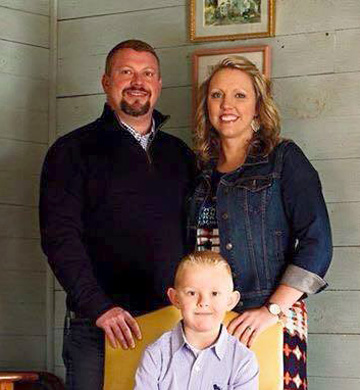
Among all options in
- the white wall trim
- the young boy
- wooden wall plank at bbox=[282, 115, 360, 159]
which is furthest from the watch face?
the white wall trim

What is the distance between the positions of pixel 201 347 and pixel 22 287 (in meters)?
1.12

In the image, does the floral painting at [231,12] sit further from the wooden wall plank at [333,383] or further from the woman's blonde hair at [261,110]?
the wooden wall plank at [333,383]

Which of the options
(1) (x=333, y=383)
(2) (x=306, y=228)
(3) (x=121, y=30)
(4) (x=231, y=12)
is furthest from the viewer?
(3) (x=121, y=30)

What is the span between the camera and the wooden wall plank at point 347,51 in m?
2.55

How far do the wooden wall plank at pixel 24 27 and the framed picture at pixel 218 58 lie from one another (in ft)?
1.90

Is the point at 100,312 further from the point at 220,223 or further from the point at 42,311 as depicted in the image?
the point at 42,311

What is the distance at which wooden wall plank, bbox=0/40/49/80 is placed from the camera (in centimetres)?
288

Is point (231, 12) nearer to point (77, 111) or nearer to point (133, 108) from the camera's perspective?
point (133, 108)

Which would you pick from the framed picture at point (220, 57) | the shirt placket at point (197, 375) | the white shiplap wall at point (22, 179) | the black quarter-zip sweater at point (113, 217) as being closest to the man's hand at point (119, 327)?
the black quarter-zip sweater at point (113, 217)

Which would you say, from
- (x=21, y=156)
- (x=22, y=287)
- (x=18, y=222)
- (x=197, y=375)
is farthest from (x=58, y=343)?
(x=197, y=375)

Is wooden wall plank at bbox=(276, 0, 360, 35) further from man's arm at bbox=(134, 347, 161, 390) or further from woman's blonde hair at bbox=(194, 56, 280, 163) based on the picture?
man's arm at bbox=(134, 347, 161, 390)

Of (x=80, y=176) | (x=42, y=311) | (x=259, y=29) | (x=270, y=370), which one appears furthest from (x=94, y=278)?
(x=259, y=29)

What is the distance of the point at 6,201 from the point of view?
286 centimetres

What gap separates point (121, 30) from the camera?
287 centimetres
